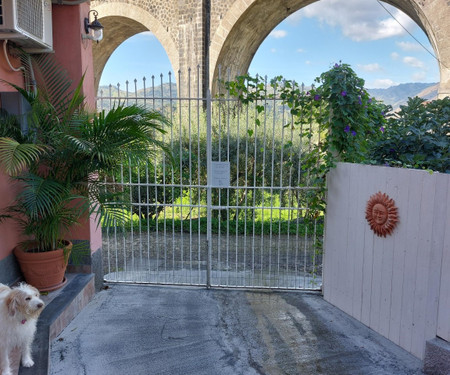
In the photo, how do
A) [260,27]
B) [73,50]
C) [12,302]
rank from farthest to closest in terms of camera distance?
[260,27], [73,50], [12,302]

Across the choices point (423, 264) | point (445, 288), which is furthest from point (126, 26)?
point (445, 288)

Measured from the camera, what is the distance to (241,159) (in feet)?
25.9

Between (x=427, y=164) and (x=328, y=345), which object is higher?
(x=427, y=164)

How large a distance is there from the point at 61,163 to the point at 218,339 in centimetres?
227

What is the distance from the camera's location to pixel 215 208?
442cm

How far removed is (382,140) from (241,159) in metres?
4.14

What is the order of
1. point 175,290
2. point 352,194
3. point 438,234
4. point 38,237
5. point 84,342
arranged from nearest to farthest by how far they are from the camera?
1. point 438,234
2. point 84,342
3. point 38,237
4. point 352,194
5. point 175,290

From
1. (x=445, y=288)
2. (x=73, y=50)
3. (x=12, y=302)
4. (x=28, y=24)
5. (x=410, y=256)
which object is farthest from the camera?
(x=73, y=50)

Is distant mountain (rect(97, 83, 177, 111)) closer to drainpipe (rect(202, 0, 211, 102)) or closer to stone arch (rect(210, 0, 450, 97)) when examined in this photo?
stone arch (rect(210, 0, 450, 97))

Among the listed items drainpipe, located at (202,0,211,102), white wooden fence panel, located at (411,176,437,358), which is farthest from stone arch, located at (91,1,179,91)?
white wooden fence panel, located at (411,176,437,358)

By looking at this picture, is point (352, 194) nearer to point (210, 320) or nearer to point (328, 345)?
point (328, 345)

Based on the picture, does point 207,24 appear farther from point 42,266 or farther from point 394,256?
point 394,256

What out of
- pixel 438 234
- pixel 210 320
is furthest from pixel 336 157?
pixel 210 320

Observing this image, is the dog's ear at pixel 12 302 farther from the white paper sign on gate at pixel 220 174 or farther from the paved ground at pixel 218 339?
the white paper sign on gate at pixel 220 174
